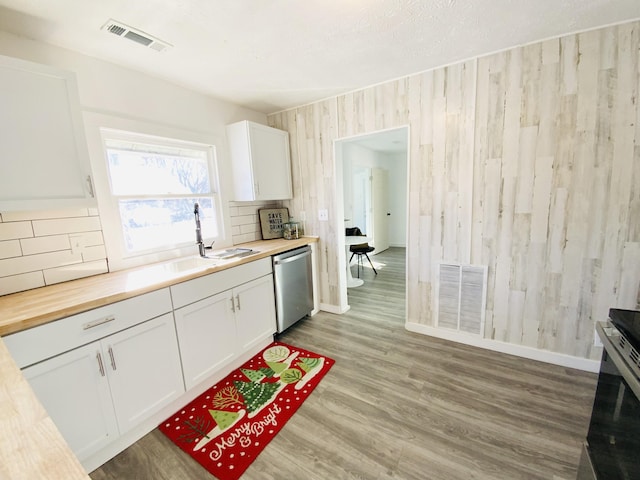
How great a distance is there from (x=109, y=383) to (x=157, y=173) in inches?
66.6

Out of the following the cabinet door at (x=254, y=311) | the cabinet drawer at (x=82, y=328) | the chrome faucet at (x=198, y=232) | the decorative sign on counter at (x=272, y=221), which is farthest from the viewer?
the decorative sign on counter at (x=272, y=221)

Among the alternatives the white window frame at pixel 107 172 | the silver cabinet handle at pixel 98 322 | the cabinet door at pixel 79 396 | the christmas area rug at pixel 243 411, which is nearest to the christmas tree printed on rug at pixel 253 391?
the christmas area rug at pixel 243 411

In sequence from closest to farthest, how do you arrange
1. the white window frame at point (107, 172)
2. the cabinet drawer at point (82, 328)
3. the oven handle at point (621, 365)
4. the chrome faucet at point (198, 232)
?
the oven handle at point (621, 365) → the cabinet drawer at point (82, 328) → the white window frame at point (107, 172) → the chrome faucet at point (198, 232)

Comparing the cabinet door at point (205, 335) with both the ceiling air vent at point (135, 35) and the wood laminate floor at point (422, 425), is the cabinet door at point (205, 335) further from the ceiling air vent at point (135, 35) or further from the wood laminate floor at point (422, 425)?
the ceiling air vent at point (135, 35)

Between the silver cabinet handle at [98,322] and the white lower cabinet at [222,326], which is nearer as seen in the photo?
the silver cabinet handle at [98,322]

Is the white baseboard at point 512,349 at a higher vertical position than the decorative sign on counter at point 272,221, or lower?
lower

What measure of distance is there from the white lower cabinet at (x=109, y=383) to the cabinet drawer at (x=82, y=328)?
40 mm

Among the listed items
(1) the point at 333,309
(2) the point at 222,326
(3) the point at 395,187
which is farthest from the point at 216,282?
(3) the point at 395,187

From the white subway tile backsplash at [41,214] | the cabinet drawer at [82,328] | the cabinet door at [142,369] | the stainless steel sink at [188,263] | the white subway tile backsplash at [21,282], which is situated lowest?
the cabinet door at [142,369]

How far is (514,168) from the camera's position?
2.12m

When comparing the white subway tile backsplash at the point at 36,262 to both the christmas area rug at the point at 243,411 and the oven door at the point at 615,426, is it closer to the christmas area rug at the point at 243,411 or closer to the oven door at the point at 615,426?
the christmas area rug at the point at 243,411

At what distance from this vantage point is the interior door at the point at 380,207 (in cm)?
604

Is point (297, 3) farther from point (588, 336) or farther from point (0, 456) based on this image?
point (588, 336)

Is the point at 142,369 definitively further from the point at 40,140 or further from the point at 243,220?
the point at 243,220
